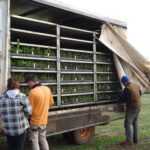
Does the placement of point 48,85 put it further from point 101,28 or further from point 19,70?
point 101,28

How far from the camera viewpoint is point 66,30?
746cm

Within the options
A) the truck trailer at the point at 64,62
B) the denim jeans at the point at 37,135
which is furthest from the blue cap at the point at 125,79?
the denim jeans at the point at 37,135

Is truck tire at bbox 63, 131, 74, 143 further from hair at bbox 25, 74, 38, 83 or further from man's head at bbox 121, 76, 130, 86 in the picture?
hair at bbox 25, 74, 38, 83

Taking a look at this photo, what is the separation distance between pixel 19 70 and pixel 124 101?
3198 mm

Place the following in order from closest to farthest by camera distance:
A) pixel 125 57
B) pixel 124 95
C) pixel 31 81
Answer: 1. pixel 31 81
2. pixel 124 95
3. pixel 125 57

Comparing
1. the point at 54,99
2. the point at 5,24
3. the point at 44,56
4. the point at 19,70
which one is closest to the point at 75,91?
the point at 54,99

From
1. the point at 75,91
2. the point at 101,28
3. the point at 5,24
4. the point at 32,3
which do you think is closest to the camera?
the point at 5,24

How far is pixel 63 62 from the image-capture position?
276 inches

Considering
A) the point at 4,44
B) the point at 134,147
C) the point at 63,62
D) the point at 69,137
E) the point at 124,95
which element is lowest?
the point at 134,147

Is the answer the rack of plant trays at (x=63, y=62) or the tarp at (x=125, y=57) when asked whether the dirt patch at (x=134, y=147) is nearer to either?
the rack of plant trays at (x=63, y=62)

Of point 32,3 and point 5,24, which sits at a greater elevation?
point 32,3

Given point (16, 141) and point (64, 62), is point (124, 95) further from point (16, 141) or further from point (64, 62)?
point (16, 141)

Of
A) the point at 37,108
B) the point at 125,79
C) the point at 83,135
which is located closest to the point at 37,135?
the point at 37,108

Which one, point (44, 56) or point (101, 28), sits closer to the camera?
point (44, 56)
